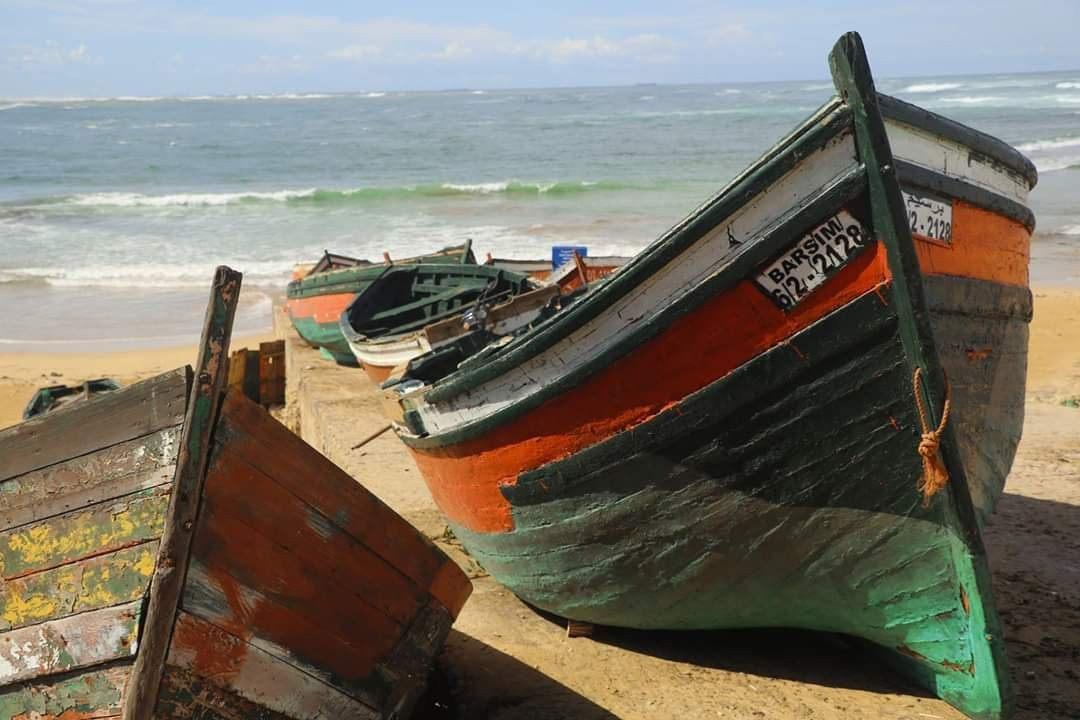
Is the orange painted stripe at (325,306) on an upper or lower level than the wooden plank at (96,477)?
upper

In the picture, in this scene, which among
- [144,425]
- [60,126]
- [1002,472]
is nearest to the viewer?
[144,425]

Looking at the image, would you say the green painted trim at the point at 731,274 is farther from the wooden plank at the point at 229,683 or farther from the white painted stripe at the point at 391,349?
the white painted stripe at the point at 391,349

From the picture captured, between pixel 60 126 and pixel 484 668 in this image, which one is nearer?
pixel 484 668

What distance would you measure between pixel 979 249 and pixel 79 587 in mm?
3418

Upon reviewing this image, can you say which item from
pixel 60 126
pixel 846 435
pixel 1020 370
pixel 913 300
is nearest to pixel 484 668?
pixel 846 435

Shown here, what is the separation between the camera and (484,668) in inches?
168

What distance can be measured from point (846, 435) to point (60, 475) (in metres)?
2.61

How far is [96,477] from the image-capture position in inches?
123

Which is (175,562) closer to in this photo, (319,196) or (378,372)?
(378,372)

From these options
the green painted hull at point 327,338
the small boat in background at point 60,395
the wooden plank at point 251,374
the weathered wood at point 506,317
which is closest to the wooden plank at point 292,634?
the small boat in background at point 60,395

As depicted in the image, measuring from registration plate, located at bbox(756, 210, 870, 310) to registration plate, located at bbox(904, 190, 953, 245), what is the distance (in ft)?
0.75

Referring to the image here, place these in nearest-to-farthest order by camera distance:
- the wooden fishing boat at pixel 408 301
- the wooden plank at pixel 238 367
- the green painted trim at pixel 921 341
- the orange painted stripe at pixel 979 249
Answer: the green painted trim at pixel 921 341
the orange painted stripe at pixel 979 249
the wooden fishing boat at pixel 408 301
the wooden plank at pixel 238 367

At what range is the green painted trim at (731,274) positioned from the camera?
327 centimetres

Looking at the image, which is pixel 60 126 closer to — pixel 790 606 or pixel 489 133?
pixel 489 133
